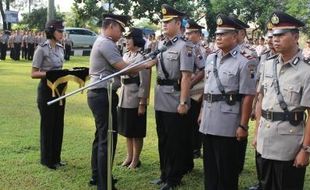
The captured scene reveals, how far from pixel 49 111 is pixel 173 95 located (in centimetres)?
188

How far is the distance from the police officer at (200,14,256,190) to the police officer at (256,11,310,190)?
532 mm

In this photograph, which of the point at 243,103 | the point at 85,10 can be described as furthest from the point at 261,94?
the point at 85,10

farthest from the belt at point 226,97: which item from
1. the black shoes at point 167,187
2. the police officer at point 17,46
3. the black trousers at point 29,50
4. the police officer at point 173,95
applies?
the black trousers at point 29,50

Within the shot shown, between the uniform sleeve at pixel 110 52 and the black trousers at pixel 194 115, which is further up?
Result: the uniform sleeve at pixel 110 52

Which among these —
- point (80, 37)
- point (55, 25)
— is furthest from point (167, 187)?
point (80, 37)

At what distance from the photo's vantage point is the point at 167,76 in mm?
5594

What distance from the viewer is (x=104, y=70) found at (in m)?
5.24

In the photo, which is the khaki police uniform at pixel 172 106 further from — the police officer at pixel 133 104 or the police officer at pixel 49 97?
the police officer at pixel 49 97

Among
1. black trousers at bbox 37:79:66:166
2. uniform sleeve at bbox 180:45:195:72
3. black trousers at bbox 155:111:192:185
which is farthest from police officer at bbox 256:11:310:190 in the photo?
black trousers at bbox 37:79:66:166

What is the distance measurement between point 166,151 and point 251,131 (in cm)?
351

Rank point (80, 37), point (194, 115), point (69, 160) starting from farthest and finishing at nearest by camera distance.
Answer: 1. point (80, 37)
2. point (69, 160)
3. point (194, 115)

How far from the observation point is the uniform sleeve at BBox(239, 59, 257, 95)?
175 inches

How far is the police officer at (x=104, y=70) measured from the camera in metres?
5.16

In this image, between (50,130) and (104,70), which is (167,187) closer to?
(104,70)
